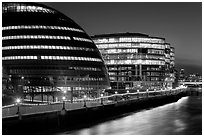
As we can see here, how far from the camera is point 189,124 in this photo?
45406 millimetres

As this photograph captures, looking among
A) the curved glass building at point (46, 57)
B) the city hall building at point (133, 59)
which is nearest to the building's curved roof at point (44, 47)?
the curved glass building at point (46, 57)

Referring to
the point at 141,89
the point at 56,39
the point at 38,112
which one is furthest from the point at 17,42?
the point at 141,89

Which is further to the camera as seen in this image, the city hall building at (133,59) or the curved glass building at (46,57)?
the city hall building at (133,59)

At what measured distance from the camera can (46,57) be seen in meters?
71.8

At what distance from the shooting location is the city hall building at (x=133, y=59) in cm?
13600

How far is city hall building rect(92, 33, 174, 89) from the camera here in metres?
136

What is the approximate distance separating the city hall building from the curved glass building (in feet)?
194

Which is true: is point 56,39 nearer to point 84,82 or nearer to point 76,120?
point 84,82

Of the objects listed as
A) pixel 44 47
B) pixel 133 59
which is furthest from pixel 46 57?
pixel 133 59

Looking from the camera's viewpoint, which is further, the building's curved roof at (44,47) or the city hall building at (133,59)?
the city hall building at (133,59)

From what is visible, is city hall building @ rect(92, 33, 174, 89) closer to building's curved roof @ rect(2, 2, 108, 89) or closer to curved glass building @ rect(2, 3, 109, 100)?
curved glass building @ rect(2, 3, 109, 100)

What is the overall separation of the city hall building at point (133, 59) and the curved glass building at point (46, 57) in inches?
2324

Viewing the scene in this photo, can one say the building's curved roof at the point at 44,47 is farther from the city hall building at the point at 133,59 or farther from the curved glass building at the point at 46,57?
the city hall building at the point at 133,59

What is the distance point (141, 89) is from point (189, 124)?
83.7 meters
